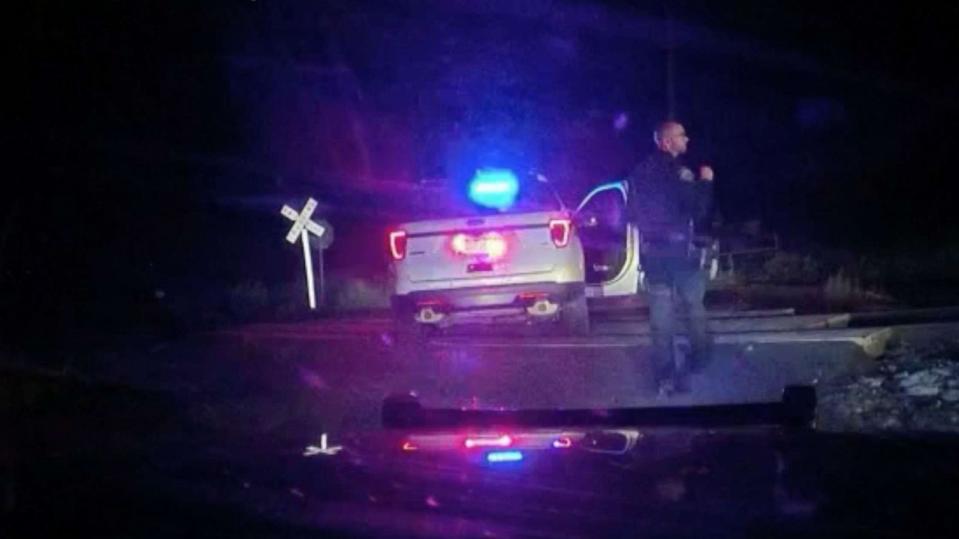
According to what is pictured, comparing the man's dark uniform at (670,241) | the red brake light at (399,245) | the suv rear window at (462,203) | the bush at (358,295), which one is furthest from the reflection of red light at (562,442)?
the bush at (358,295)

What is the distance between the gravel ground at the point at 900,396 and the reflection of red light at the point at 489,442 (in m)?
4.67

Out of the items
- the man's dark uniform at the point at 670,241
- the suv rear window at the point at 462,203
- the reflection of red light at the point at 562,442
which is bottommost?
the reflection of red light at the point at 562,442

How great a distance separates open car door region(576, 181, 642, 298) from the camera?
15.6 m

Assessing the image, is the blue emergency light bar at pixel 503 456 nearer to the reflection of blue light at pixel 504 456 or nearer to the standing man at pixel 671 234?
the reflection of blue light at pixel 504 456

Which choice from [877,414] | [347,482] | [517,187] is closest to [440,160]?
[517,187]

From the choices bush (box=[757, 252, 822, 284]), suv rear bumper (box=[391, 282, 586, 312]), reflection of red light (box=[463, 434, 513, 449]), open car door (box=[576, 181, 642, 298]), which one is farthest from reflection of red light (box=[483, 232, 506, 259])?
bush (box=[757, 252, 822, 284])

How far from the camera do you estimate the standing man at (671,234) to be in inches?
446

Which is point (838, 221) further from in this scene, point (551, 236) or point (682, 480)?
point (682, 480)

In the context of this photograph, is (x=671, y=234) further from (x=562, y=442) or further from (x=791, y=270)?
(x=791, y=270)

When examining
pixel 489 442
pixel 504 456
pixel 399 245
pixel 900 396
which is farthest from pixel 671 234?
pixel 504 456

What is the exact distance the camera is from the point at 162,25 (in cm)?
2886

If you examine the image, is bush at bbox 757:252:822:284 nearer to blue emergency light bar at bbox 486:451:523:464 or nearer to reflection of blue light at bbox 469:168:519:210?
reflection of blue light at bbox 469:168:519:210

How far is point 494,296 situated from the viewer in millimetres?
14195

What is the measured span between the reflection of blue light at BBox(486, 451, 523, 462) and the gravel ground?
5090 mm
